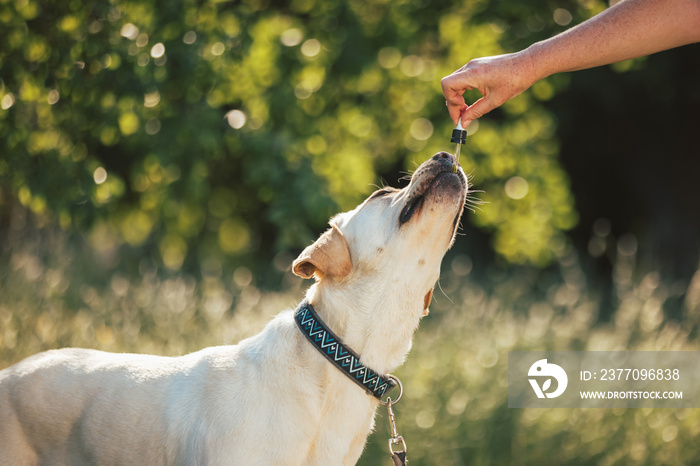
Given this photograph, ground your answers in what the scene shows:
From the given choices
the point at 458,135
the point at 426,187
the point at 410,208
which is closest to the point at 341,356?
the point at 410,208

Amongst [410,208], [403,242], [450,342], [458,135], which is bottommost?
[450,342]

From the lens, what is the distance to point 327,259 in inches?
120

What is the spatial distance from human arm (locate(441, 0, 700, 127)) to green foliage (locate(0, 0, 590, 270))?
3.18m

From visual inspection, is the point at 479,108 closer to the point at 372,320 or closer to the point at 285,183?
the point at 372,320

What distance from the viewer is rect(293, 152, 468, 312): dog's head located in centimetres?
310

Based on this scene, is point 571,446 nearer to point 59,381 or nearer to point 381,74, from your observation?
point 59,381

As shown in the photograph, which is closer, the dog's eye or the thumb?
the thumb

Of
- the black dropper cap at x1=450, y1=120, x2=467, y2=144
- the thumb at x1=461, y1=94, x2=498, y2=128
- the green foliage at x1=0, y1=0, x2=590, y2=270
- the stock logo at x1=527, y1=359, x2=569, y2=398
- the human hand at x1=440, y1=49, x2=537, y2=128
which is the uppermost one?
the human hand at x1=440, y1=49, x2=537, y2=128

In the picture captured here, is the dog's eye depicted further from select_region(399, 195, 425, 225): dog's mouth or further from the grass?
the grass

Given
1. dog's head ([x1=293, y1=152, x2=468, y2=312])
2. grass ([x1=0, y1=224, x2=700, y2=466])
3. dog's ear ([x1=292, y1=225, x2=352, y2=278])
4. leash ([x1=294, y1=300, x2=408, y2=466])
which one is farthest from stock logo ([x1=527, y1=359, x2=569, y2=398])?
dog's ear ([x1=292, y1=225, x2=352, y2=278])

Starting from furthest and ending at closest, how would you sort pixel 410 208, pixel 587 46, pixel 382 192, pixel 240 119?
pixel 240 119 < pixel 382 192 < pixel 410 208 < pixel 587 46

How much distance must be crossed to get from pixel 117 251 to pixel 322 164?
5665 millimetres

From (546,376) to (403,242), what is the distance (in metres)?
3.21

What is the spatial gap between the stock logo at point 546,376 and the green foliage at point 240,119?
280 cm
